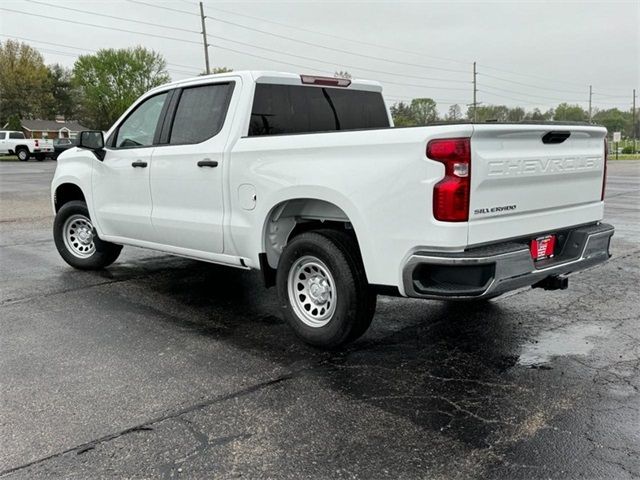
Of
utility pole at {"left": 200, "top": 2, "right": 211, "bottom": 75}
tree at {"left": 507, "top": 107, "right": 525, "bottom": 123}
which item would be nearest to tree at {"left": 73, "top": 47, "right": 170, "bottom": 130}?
utility pole at {"left": 200, "top": 2, "right": 211, "bottom": 75}

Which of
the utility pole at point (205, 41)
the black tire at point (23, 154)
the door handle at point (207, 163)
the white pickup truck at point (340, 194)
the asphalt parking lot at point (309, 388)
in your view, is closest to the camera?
the asphalt parking lot at point (309, 388)

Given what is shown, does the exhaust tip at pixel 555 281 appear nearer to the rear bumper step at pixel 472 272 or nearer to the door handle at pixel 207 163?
the rear bumper step at pixel 472 272

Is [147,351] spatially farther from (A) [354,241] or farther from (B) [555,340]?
(B) [555,340]

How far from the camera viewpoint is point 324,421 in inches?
131

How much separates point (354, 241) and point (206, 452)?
6.26 feet

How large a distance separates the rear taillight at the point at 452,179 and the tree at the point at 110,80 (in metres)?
91.0

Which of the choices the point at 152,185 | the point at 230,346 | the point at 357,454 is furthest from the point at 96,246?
the point at 357,454

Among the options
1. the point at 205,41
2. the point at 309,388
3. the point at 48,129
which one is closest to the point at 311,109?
the point at 309,388

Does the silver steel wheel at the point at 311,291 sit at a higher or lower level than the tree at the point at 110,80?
lower

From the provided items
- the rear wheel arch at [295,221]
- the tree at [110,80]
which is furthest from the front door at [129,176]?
the tree at [110,80]

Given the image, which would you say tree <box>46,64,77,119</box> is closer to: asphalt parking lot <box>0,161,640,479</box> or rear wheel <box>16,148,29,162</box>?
rear wheel <box>16,148,29,162</box>

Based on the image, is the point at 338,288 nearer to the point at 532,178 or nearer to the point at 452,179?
the point at 452,179

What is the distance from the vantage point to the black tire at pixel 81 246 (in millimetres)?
7008

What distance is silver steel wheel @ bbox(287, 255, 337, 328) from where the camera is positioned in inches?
174
